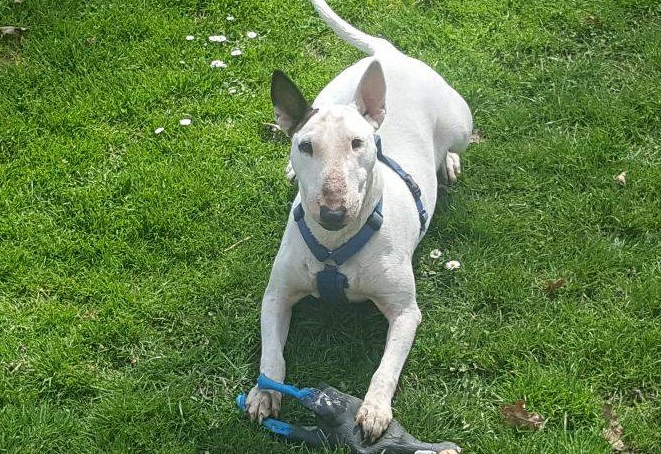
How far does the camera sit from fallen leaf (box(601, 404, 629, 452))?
3538mm

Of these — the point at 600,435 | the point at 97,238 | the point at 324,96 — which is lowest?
the point at 97,238

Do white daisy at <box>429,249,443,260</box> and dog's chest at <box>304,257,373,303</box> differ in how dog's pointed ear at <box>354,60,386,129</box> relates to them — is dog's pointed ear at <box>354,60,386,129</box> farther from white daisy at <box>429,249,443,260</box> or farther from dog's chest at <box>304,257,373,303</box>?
white daisy at <box>429,249,443,260</box>

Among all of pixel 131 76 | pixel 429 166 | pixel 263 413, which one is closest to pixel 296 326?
pixel 263 413

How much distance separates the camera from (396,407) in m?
3.73

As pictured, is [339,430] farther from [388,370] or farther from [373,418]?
[388,370]

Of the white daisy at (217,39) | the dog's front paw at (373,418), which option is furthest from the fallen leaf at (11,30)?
the dog's front paw at (373,418)

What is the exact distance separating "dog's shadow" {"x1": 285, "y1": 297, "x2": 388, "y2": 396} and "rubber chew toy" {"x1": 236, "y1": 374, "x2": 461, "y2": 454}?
29 cm

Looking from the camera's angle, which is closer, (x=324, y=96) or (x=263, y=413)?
(x=263, y=413)

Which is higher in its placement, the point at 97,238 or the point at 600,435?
the point at 600,435

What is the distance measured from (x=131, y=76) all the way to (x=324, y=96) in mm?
1738

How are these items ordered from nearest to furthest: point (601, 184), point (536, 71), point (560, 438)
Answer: point (560, 438)
point (601, 184)
point (536, 71)

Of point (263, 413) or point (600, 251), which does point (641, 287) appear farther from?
point (263, 413)

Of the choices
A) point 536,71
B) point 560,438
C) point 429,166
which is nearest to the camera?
point 560,438

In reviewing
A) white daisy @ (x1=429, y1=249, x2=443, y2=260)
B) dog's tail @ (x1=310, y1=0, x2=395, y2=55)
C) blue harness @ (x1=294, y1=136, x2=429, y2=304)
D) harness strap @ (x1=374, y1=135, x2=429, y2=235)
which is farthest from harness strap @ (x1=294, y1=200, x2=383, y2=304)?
dog's tail @ (x1=310, y1=0, x2=395, y2=55)
